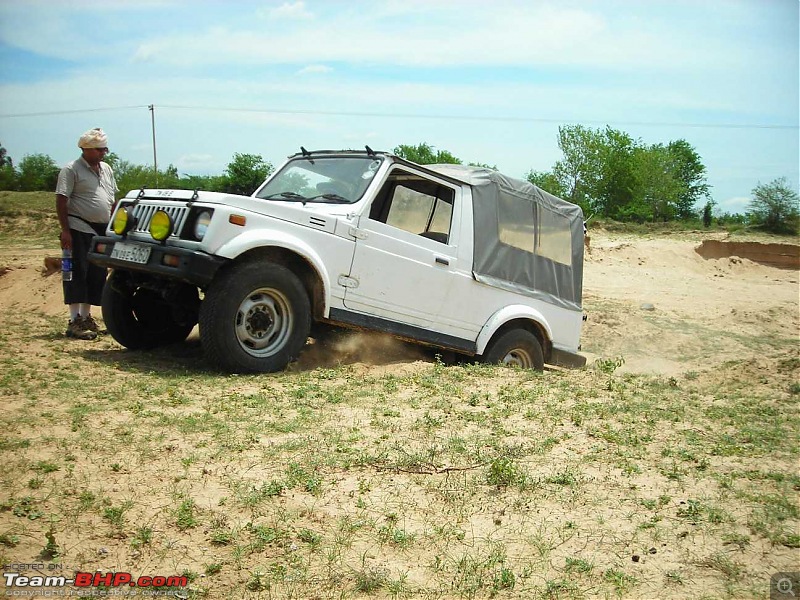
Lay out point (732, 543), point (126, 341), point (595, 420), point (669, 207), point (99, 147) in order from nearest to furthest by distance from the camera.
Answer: point (732, 543) → point (595, 420) → point (126, 341) → point (99, 147) → point (669, 207)

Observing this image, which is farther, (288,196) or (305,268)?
(288,196)

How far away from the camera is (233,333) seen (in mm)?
5926

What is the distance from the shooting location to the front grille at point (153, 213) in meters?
5.98

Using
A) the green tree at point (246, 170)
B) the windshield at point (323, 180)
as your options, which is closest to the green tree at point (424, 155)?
the green tree at point (246, 170)

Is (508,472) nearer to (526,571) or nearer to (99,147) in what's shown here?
(526,571)

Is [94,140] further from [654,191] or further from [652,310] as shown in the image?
[654,191]

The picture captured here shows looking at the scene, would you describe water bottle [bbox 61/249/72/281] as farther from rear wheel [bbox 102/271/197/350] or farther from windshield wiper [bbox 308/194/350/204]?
windshield wiper [bbox 308/194/350/204]

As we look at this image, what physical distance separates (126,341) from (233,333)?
62.4 inches

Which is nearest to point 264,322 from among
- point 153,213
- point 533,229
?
point 153,213

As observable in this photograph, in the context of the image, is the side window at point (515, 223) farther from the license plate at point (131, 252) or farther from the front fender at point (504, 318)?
the license plate at point (131, 252)

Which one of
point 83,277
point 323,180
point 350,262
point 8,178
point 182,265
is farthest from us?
point 8,178

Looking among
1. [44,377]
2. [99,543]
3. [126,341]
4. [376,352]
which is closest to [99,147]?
[126,341]

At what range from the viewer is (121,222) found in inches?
257

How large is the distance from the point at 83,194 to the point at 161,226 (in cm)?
197
